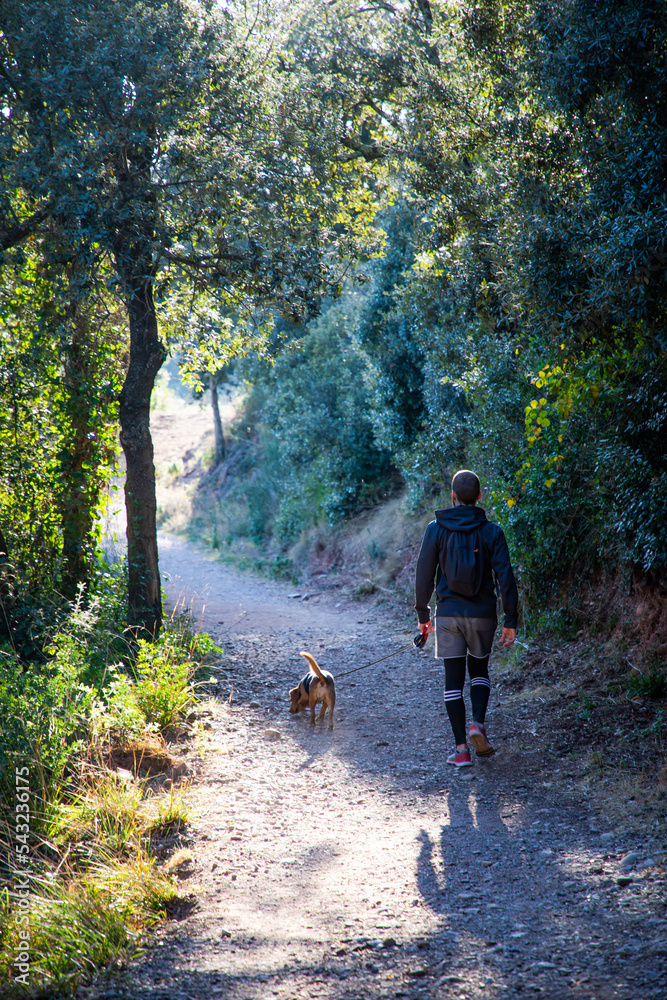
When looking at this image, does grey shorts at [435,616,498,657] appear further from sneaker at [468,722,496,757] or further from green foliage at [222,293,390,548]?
green foliage at [222,293,390,548]

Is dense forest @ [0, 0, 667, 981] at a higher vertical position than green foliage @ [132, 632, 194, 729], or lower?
higher

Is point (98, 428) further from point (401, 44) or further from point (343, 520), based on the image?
point (343, 520)

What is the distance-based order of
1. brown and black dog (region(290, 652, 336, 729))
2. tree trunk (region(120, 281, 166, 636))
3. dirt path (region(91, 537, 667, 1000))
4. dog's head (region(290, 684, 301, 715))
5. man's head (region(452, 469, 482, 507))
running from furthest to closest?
1. tree trunk (region(120, 281, 166, 636))
2. dog's head (region(290, 684, 301, 715))
3. brown and black dog (region(290, 652, 336, 729))
4. man's head (region(452, 469, 482, 507))
5. dirt path (region(91, 537, 667, 1000))

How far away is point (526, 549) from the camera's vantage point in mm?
8430

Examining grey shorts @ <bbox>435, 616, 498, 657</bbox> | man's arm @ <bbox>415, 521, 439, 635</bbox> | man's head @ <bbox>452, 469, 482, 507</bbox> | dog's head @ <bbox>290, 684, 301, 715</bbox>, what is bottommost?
dog's head @ <bbox>290, 684, 301, 715</bbox>

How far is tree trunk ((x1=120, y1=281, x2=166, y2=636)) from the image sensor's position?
8430 millimetres

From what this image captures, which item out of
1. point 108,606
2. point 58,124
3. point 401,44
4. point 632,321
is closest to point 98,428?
point 108,606

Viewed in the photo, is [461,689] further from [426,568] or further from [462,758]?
[426,568]

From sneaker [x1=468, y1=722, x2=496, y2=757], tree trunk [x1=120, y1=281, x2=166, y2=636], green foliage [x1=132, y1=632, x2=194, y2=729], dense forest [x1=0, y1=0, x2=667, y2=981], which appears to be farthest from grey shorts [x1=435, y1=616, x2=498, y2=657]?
tree trunk [x1=120, y1=281, x2=166, y2=636]

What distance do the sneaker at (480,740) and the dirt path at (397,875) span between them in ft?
0.31

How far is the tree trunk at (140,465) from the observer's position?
27.7 ft

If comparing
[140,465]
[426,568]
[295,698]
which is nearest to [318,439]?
[140,465]

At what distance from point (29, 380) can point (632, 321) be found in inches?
263

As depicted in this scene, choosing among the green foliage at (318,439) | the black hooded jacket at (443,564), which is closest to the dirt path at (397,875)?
the black hooded jacket at (443,564)
